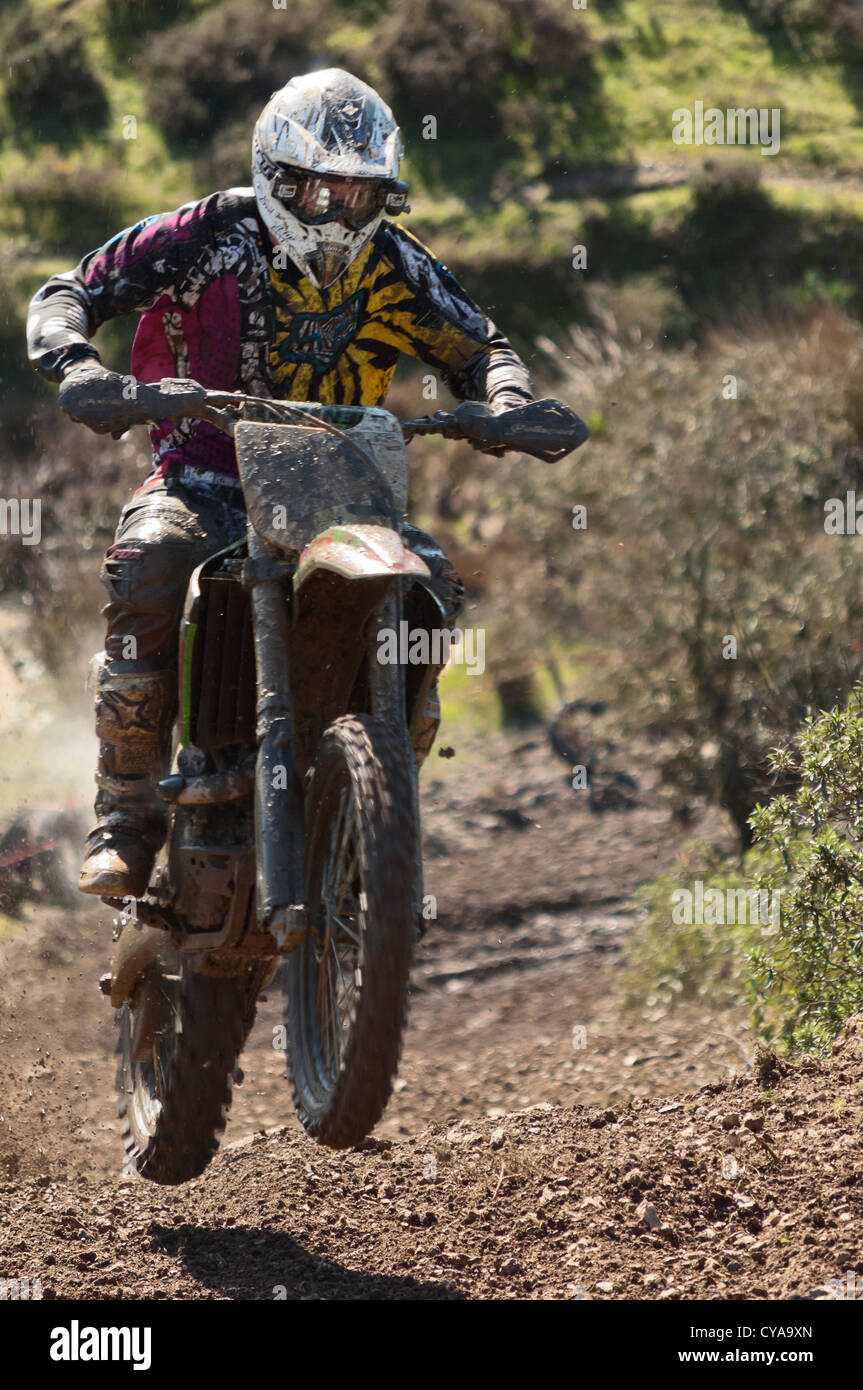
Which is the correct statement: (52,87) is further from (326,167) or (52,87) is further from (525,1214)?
(525,1214)

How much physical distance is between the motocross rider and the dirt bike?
274mm

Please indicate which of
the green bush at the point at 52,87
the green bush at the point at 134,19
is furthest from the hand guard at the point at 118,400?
the green bush at the point at 134,19

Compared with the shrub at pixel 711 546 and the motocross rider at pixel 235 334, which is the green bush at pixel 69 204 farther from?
the motocross rider at pixel 235 334

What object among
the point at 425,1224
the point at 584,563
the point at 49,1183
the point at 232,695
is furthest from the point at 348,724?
the point at 584,563

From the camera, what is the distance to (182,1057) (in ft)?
17.7

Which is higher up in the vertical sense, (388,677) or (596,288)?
(596,288)

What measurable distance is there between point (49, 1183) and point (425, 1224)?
192 centimetres

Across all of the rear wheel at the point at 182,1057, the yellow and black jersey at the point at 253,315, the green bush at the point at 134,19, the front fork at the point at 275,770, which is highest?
the green bush at the point at 134,19

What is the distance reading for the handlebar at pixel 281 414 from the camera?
184 inches

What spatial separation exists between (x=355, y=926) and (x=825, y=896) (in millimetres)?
2805

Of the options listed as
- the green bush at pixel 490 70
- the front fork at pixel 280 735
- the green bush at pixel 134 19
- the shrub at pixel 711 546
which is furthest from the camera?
the green bush at pixel 134 19

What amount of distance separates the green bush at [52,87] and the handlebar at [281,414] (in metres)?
26.9

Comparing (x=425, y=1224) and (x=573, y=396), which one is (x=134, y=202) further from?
(x=425, y=1224)

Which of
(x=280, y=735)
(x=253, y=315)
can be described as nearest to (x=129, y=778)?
(x=280, y=735)
